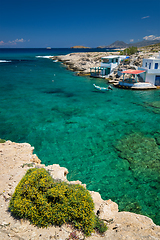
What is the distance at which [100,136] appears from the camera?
20.0 meters

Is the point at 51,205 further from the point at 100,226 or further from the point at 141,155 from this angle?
the point at 141,155

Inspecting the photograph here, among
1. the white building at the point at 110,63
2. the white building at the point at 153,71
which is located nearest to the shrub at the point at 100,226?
the white building at the point at 153,71

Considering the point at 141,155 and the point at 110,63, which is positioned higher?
the point at 110,63

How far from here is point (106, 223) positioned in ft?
25.1

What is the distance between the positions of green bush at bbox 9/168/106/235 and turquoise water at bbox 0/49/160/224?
5.22m

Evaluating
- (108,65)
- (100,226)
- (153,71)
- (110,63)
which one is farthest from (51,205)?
(108,65)

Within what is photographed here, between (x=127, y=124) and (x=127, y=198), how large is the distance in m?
12.7

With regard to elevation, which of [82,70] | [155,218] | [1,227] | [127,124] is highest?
[82,70]

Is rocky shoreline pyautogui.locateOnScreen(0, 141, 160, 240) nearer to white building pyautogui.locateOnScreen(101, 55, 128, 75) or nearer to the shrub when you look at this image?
the shrub

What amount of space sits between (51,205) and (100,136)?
13.5 m

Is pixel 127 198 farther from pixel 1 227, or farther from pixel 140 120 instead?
pixel 140 120

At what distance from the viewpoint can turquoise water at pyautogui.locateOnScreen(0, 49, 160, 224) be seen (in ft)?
42.1

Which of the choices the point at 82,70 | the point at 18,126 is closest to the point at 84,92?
the point at 18,126

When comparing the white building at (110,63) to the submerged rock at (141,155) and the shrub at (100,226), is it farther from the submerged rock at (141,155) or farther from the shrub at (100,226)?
the shrub at (100,226)
